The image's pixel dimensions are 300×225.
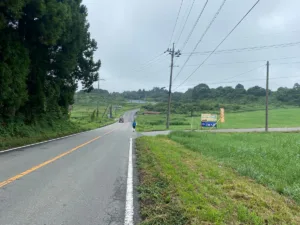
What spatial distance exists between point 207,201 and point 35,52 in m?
19.3

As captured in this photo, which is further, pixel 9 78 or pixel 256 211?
pixel 9 78

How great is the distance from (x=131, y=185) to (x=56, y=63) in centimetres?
1767

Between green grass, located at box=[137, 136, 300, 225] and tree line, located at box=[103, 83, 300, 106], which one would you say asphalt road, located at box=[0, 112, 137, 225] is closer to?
green grass, located at box=[137, 136, 300, 225]

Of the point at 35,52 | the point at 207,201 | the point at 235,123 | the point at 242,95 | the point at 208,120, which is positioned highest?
the point at 242,95

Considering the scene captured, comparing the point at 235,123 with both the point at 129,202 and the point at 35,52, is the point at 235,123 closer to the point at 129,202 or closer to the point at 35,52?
the point at 35,52

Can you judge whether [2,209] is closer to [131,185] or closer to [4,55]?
[131,185]

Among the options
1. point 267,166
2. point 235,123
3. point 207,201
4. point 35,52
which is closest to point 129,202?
point 207,201

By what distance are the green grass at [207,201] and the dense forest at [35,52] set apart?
36.0ft

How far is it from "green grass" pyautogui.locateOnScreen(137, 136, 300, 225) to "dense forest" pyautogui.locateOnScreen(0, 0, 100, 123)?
11.0 metres

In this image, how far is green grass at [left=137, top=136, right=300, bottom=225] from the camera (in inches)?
187

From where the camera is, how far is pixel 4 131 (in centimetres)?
1672

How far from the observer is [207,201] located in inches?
218

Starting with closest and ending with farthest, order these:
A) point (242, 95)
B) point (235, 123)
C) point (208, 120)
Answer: point (208, 120) < point (235, 123) < point (242, 95)

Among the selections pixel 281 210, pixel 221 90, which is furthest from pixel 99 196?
pixel 221 90
